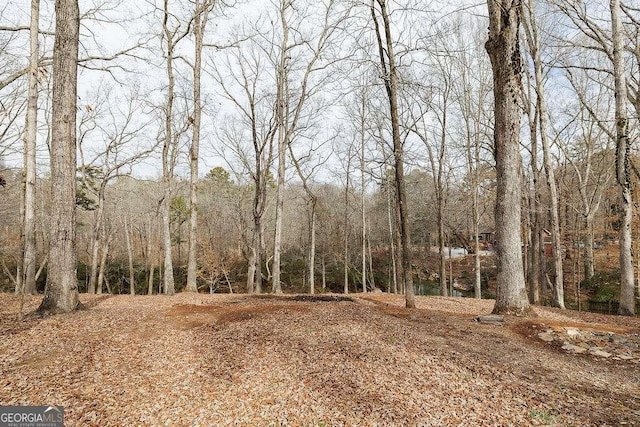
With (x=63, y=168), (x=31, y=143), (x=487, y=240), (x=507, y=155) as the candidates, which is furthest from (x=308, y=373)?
(x=487, y=240)

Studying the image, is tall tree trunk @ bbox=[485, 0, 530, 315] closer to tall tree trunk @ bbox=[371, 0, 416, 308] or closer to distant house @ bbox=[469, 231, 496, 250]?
tall tree trunk @ bbox=[371, 0, 416, 308]

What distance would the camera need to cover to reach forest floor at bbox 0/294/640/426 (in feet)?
10.0

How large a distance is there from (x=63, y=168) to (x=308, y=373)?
579 cm

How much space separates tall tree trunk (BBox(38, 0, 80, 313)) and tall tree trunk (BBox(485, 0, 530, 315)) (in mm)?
8483

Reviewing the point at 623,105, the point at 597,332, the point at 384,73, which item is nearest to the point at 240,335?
the point at 597,332

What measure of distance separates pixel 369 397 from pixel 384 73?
26.5 feet

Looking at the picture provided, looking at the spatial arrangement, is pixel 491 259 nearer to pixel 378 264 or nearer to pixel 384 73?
pixel 378 264

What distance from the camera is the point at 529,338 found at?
5688 mm

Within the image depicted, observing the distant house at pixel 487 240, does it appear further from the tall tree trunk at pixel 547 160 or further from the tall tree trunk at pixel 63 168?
the tall tree trunk at pixel 63 168

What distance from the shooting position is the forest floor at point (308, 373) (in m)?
3.05

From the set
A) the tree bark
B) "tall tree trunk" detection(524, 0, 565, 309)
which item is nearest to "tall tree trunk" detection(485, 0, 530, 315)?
"tall tree trunk" detection(524, 0, 565, 309)

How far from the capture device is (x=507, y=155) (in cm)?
725

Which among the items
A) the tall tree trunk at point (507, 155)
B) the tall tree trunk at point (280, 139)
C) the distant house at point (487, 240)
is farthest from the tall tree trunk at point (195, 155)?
the distant house at point (487, 240)

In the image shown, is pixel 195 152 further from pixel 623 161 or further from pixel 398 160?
pixel 623 161
